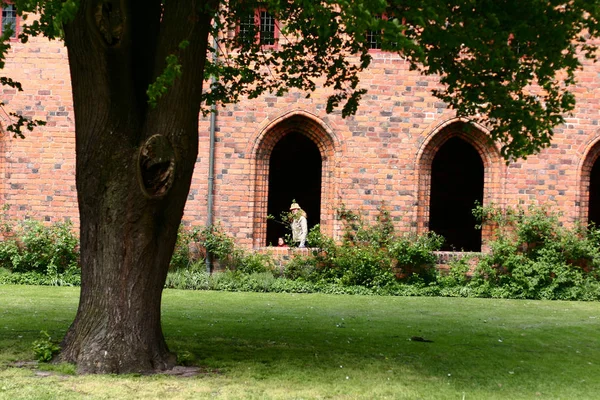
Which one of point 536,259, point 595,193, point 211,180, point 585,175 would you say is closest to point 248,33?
point 211,180

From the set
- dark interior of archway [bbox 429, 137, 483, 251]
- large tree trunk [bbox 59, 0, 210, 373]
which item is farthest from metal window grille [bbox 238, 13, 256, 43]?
dark interior of archway [bbox 429, 137, 483, 251]

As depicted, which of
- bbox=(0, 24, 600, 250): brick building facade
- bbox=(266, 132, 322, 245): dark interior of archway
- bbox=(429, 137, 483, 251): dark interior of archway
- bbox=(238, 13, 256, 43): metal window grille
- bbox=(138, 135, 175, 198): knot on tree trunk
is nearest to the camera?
bbox=(138, 135, 175, 198): knot on tree trunk

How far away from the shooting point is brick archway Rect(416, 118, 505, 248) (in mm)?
16641

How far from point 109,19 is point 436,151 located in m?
11.3

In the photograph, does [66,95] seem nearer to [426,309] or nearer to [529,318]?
[426,309]

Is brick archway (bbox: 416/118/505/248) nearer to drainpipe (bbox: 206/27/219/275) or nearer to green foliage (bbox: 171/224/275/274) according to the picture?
green foliage (bbox: 171/224/275/274)

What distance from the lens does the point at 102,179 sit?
707cm

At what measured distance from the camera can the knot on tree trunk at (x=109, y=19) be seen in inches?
257

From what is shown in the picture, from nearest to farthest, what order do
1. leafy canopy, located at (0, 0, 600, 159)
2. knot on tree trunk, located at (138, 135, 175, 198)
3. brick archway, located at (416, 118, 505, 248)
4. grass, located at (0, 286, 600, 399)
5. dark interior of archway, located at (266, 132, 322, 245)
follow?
leafy canopy, located at (0, 0, 600, 159), grass, located at (0, 286, 600, 399), knot on tree trunk, located at (138, 135, 175, 198), brick archway, located at (416, 118, 505, 248), dark interior of archway, located at (266, 132, 322, 245)

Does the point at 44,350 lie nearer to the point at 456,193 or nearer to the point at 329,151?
the point at 329,151

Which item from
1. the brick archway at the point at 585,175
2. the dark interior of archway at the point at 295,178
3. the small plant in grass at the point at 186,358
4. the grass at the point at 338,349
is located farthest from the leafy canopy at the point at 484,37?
the dark interior of archway at the point at 295,178

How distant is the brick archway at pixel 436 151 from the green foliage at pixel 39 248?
7.61 m

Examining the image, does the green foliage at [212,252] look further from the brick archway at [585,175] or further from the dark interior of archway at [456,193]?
the dark interior of archway at [456,193]

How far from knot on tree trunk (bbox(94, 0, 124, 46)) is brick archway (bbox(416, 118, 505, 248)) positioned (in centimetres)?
1073
